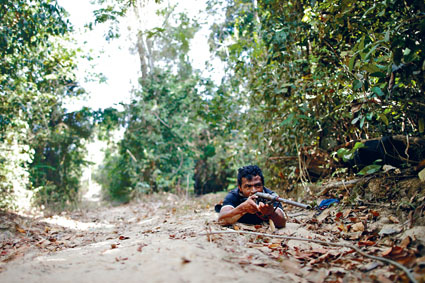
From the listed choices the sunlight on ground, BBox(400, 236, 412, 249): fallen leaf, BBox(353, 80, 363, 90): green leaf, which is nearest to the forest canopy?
BBox(353, 80, 363, 90): green leaf

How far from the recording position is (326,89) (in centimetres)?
446

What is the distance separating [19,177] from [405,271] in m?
8.73

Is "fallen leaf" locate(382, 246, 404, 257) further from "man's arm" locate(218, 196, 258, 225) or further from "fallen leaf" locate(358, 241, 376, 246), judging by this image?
"man's arm" locate(218, 196, 258, 225)

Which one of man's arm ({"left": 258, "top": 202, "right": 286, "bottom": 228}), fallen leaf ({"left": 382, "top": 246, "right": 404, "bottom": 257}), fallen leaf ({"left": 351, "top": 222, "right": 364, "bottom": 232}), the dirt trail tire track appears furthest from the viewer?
man's arm ({"left": 258, "top": 202, "right": 286, "bottom": 228})

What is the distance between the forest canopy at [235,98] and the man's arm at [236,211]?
141 centimetres

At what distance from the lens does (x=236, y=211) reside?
12.1 ft

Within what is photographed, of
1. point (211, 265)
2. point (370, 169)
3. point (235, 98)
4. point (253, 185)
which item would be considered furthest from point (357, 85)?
point (235, 98)

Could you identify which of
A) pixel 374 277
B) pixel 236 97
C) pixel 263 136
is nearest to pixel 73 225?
pixel 263 136

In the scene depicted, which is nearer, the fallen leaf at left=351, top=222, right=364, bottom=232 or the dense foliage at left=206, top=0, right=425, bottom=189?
the dense foliage at left=206, top=0, right=425, bottom=189

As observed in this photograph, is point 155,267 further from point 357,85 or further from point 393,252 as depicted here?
point 357,85

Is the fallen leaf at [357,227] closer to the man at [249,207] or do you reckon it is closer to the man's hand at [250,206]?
the man at [249,207]

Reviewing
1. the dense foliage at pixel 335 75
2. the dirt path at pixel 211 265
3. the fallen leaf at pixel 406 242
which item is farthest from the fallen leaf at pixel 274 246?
the dense foliage at pixel 335 75

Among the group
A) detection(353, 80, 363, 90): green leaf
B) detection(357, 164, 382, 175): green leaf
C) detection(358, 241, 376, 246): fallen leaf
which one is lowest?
detection(358, 241, 376, 246): fallen leaf

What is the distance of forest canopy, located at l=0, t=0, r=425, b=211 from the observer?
3.32 meters
